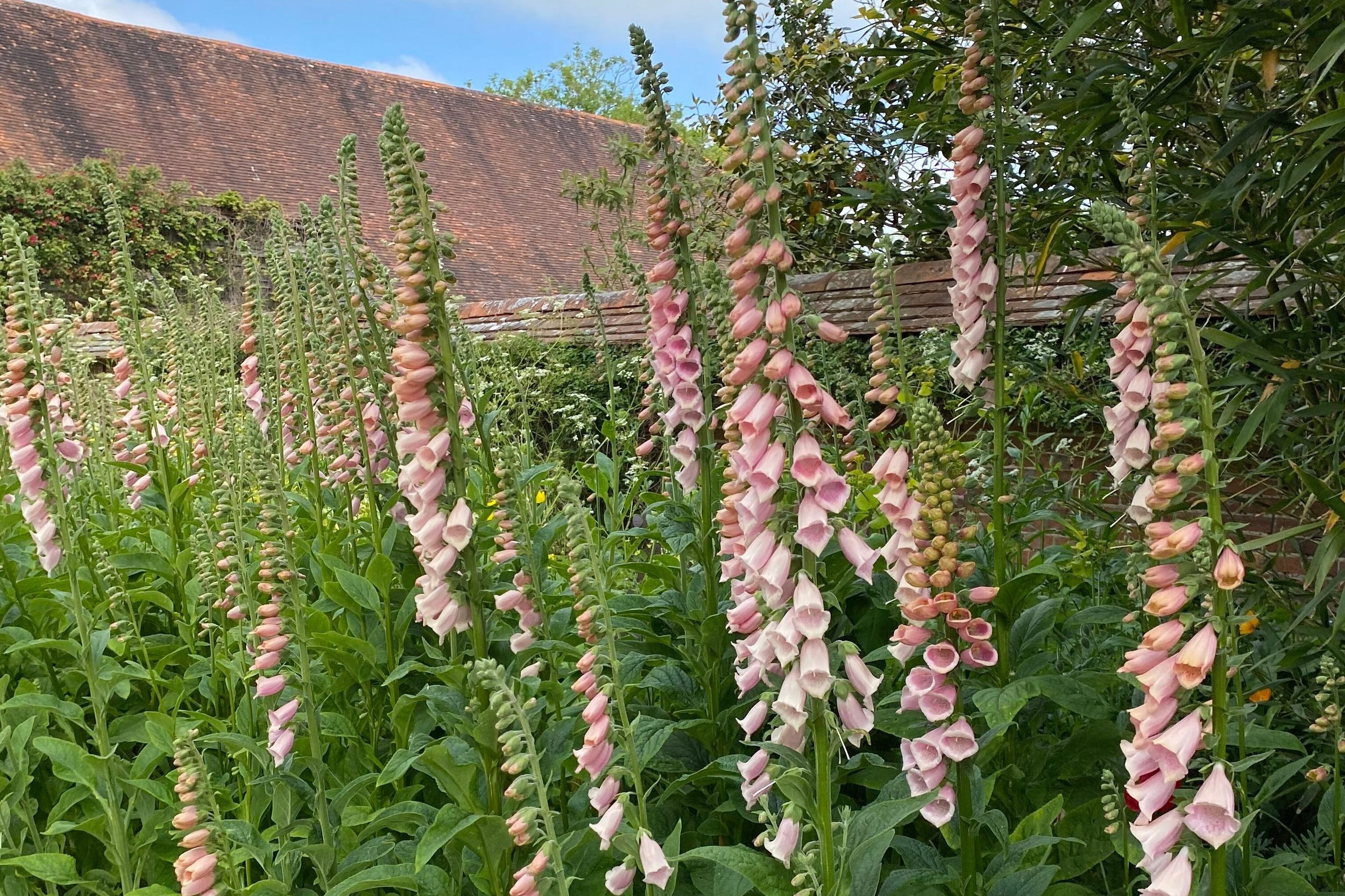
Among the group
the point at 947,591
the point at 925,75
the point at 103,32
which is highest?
the point at 103,32

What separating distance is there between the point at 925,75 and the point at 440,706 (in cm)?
228

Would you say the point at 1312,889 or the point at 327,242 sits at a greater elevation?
the point at 327,242

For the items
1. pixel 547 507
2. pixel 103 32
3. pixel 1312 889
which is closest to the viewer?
pixel 1312 889

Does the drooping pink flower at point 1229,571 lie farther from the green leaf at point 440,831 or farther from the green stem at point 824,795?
the green leaf at point 440,831

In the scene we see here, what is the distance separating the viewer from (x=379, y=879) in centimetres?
171

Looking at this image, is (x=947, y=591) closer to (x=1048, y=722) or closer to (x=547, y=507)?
(x=1048, y=722)

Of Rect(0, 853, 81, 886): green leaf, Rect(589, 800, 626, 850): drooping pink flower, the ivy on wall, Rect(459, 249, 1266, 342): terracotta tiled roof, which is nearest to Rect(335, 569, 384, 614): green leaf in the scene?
Rect(0, 853, 81, 886): green leaf

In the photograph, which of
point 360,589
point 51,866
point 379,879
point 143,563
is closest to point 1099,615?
point 379,879

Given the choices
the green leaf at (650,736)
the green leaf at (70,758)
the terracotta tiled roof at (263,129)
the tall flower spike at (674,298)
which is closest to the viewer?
the green leaf at (650,736)

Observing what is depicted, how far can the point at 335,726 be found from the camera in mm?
2260

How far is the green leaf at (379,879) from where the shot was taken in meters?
1.66

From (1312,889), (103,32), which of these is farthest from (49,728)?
(103,32)

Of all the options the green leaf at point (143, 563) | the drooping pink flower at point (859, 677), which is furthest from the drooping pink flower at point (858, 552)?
the green leaf at point (143, 563)

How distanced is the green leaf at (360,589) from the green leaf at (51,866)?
0.84 m
